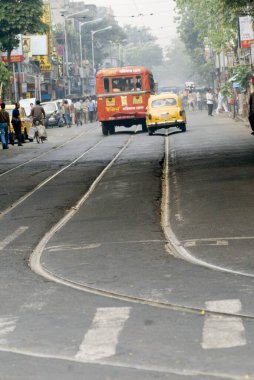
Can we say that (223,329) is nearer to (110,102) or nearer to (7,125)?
(7,125)

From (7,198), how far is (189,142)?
18.8 meters

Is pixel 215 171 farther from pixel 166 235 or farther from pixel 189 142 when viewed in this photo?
pixel 189 142

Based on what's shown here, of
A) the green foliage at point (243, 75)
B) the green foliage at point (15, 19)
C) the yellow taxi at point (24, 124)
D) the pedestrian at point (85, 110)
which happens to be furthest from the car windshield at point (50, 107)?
the yellow taxi at point (24, 124)

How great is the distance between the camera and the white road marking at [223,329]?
23.6ft

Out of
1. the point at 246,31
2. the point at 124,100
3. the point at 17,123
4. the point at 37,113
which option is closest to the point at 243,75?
the point at 246,31

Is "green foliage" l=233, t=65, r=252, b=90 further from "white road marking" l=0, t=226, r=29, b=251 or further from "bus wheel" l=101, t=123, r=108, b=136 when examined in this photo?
"white road marking" l=0, t=226, r=29, b=251

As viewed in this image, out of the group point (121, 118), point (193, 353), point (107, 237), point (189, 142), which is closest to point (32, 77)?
point (121, 118)

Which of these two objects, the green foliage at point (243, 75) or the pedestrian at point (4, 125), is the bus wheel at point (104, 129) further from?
the green foliage at point (243, 75)

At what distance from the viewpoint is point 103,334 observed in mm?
7617

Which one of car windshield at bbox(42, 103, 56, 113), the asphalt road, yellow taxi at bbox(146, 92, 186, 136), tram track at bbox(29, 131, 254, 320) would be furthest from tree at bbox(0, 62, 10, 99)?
tram track at bbox(29, 131, 254, 320)

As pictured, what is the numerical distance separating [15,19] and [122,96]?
14686mm

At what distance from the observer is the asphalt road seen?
6.86 metres

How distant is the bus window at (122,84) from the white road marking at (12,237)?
3777cm

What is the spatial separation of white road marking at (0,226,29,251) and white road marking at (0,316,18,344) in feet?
15.1
